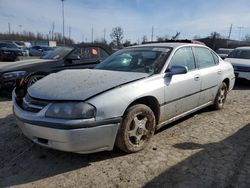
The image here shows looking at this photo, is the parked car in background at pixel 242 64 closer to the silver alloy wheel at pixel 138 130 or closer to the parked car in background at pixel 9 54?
the silver alloy wheel at pixel 138 130

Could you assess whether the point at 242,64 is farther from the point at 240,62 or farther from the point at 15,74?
the point at 15,74

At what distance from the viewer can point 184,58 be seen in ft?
14.7

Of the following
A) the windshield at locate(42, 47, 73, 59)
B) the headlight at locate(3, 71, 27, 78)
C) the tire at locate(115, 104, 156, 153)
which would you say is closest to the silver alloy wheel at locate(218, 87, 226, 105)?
the tire at locate(115, 104, 156, 153)

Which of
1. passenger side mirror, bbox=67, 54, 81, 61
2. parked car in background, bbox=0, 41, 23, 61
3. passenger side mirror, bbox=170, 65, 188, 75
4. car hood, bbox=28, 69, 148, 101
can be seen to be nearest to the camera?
car hood, bbox=28, 69, 148, 101

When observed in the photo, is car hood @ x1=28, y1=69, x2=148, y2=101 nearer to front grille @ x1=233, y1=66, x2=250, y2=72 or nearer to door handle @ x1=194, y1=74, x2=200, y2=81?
door handle @ x1=194, y1=74, x2=200, y2=81

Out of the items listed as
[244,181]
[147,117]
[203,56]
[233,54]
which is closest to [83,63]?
[203,56]

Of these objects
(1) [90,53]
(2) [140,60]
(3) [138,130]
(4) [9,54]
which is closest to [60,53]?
(1) [90,53]

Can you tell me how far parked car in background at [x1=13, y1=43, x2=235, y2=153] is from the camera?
290cm

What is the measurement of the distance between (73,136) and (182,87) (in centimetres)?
207

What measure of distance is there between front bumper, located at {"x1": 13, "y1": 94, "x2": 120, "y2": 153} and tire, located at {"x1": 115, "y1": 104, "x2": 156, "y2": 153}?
182 mm

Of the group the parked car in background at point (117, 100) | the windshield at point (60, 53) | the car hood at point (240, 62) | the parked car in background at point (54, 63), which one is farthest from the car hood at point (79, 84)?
the car hood at point (240, 62)

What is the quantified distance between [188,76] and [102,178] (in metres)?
2.32

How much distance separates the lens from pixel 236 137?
13.8 ft

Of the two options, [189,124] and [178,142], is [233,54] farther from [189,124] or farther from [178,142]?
[178,142]
